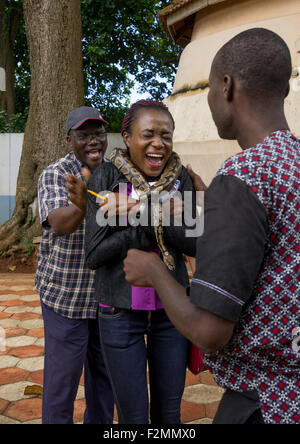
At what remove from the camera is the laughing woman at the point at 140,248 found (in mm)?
1950

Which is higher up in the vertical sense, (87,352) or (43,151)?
(43,151)

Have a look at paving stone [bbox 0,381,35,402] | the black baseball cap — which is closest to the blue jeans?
the black baseball cap

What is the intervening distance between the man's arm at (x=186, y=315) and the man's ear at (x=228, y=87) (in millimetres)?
526

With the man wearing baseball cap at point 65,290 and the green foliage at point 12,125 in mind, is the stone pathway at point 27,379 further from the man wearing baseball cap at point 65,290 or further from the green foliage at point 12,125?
the green foliage at point 12,125

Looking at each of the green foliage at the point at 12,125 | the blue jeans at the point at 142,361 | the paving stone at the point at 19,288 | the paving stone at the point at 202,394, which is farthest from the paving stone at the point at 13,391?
the green foliage at the point at 12,125

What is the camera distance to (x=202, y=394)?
11.5 feet

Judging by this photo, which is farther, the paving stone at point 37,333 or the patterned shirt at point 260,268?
the paving stone at point 37,333

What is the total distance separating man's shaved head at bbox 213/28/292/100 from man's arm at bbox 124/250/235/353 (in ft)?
1.88

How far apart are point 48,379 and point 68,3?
682 cm

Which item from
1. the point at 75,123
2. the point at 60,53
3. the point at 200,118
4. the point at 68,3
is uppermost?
the point at 68,3

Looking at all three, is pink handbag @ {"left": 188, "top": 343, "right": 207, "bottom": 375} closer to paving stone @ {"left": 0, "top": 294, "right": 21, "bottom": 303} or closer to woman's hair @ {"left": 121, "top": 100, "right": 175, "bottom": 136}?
woman's hair @ {"left": 121, "top": 100, "right": 175, "bottom": 136}

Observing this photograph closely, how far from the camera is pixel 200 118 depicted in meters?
5.88

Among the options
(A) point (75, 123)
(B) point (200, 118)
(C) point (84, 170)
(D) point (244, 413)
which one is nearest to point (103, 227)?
(C) point (84, 170)
